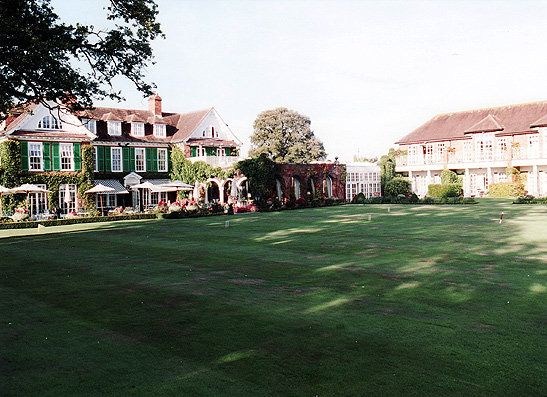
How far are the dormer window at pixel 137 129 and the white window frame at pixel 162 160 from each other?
7.45ft

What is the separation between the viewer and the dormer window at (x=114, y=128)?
4103 cm

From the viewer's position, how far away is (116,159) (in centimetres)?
4084

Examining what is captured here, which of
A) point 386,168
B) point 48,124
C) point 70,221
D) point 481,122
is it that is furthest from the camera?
point 386,168

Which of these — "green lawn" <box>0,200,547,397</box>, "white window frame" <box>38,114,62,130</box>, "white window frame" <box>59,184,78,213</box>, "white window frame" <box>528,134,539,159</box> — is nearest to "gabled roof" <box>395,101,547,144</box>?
"white window frame" <box>528,134,539,159</box>

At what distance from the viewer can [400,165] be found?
183 ft

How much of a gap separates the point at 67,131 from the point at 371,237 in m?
29.2

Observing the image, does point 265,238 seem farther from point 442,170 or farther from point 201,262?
point 442,170

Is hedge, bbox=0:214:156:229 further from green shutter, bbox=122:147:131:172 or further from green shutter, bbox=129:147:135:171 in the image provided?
green shutter, bbox=129:147:135:171

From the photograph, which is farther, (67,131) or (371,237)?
(67,131)

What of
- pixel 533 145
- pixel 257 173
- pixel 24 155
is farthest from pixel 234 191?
pixel 533 145

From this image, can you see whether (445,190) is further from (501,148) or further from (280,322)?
(280,322)

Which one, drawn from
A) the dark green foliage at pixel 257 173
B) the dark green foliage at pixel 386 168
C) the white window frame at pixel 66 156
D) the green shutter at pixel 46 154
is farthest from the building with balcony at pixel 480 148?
the green shutter at pixel 46 154

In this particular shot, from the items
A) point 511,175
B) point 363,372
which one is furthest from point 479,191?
point 363,372

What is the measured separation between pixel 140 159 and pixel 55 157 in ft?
24.4
